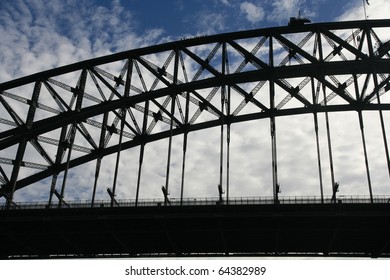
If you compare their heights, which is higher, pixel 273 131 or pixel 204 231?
pixel 273 131

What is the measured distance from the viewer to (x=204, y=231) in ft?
112

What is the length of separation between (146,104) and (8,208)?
13646 millimetres

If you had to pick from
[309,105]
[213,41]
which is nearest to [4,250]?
[213,41]

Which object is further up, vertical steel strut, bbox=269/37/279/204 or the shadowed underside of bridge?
vertical steel strut, bbox=269/37/279/204

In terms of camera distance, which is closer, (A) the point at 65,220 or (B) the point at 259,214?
(B) the point at 259,214

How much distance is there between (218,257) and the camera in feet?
118

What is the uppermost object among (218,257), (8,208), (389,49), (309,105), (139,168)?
(389,49)

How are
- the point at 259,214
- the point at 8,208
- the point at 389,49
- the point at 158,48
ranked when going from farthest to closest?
the point at 158,48 < the point at 389,49 < the point at 8,208 < the point at 259,214

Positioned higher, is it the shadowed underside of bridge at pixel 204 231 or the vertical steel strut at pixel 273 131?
the vertical steel strut at pixel 273 131

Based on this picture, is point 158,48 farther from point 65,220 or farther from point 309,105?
point 65,220

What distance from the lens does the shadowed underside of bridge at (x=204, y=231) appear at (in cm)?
3164

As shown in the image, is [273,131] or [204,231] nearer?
[204,231]

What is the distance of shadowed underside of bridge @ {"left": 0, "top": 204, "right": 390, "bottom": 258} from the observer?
3164 centimetres

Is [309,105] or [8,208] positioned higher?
[309,105]
